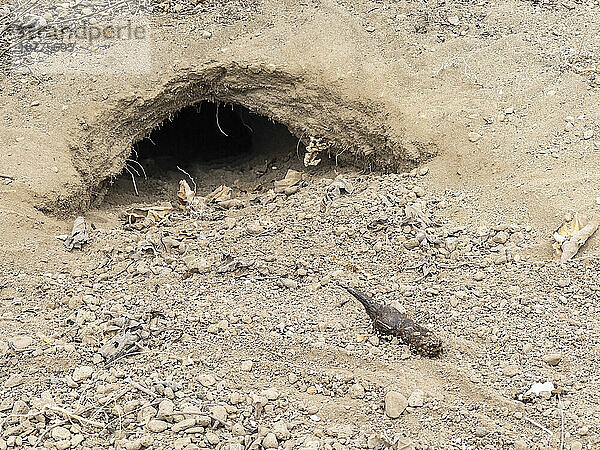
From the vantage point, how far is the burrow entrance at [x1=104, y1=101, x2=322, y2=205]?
5230mm

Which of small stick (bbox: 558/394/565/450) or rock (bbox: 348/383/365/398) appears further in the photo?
rock (bbox: 348/383/365/398)

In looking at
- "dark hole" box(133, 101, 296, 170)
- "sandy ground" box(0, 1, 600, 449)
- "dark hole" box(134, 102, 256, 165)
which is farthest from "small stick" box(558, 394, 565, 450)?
"dark hole" box(134, 102, 256, 165)

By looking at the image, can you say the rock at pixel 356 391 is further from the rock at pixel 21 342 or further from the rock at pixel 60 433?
the rock at pixel 21 342

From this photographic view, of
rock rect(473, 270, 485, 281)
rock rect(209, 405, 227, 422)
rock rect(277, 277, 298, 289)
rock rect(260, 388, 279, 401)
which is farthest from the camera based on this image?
rock rect(277, 277, 298, 289)

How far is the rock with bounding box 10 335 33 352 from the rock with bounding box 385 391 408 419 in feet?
4.90

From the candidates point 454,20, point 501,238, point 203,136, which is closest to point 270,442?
point 501,238

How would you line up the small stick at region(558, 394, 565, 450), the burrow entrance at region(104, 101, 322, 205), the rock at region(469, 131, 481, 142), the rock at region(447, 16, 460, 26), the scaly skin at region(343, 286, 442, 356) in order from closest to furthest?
1. the small stick at region(558, 394, 565, 450)
2. the scaly skin at region(343, 286, 442, 356)
3. the rock at region(469, 131, 481, 142)
4. the rock at region(447, 16, 460, 26)
5. the burrow entrance at region(104, 101, 322, 205)

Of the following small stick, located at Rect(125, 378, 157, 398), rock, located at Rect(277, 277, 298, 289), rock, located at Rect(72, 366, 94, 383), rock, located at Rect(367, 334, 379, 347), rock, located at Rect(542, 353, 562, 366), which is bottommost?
rock, located at Rect(72, 366, 94, 383)

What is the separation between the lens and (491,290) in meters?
→ 3.24

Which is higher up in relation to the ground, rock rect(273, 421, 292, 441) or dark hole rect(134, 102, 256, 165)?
rock rect(273, 421, 292, 441)

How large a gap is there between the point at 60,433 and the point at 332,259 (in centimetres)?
156

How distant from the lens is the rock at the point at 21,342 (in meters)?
3.01

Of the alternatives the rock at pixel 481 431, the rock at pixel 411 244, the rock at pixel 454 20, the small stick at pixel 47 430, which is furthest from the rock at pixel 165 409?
the rock at pixel 454 20

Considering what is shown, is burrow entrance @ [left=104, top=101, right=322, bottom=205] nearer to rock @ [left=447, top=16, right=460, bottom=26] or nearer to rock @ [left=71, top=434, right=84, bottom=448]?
rock @ [left=447, top=16, right=460, bottom=26]
